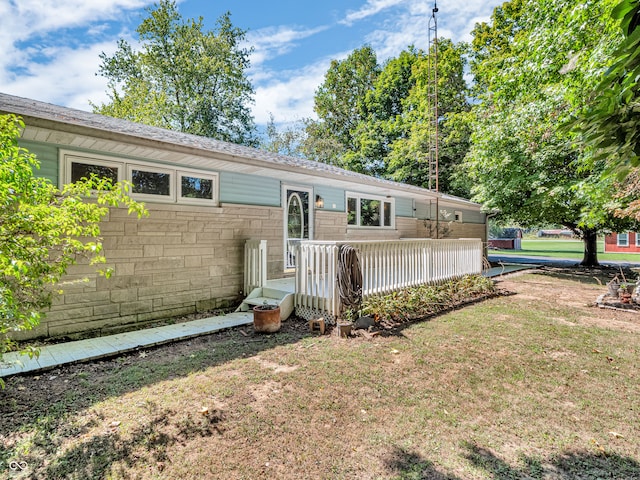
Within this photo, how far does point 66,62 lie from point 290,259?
60.5 ft

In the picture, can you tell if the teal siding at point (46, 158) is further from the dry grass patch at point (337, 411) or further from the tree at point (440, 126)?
the tree at point (440, 126)

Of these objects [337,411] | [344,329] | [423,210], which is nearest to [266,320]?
[344,329]

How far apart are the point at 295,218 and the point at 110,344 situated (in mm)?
4923

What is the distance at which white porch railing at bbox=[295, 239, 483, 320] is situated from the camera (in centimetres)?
570

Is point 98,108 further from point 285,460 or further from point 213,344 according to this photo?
point 285,460

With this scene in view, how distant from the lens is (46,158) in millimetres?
4840

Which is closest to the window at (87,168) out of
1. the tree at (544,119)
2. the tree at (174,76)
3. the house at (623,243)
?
the tree at (544,119)

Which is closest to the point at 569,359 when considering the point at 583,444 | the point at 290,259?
the point at 583,444

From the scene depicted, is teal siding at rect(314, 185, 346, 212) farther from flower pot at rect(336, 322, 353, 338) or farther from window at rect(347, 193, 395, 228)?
flower pot at rect(336, 322, 353, 338)

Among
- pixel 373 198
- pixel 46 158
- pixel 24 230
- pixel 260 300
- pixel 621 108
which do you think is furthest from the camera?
pixel 373 198

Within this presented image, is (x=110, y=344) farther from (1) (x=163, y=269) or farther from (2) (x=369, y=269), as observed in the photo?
(2) (x=369, y=269)

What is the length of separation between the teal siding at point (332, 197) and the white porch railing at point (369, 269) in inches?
112

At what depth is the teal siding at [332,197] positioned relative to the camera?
9206 mm

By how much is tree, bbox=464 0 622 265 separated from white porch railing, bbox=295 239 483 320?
11.0ft
